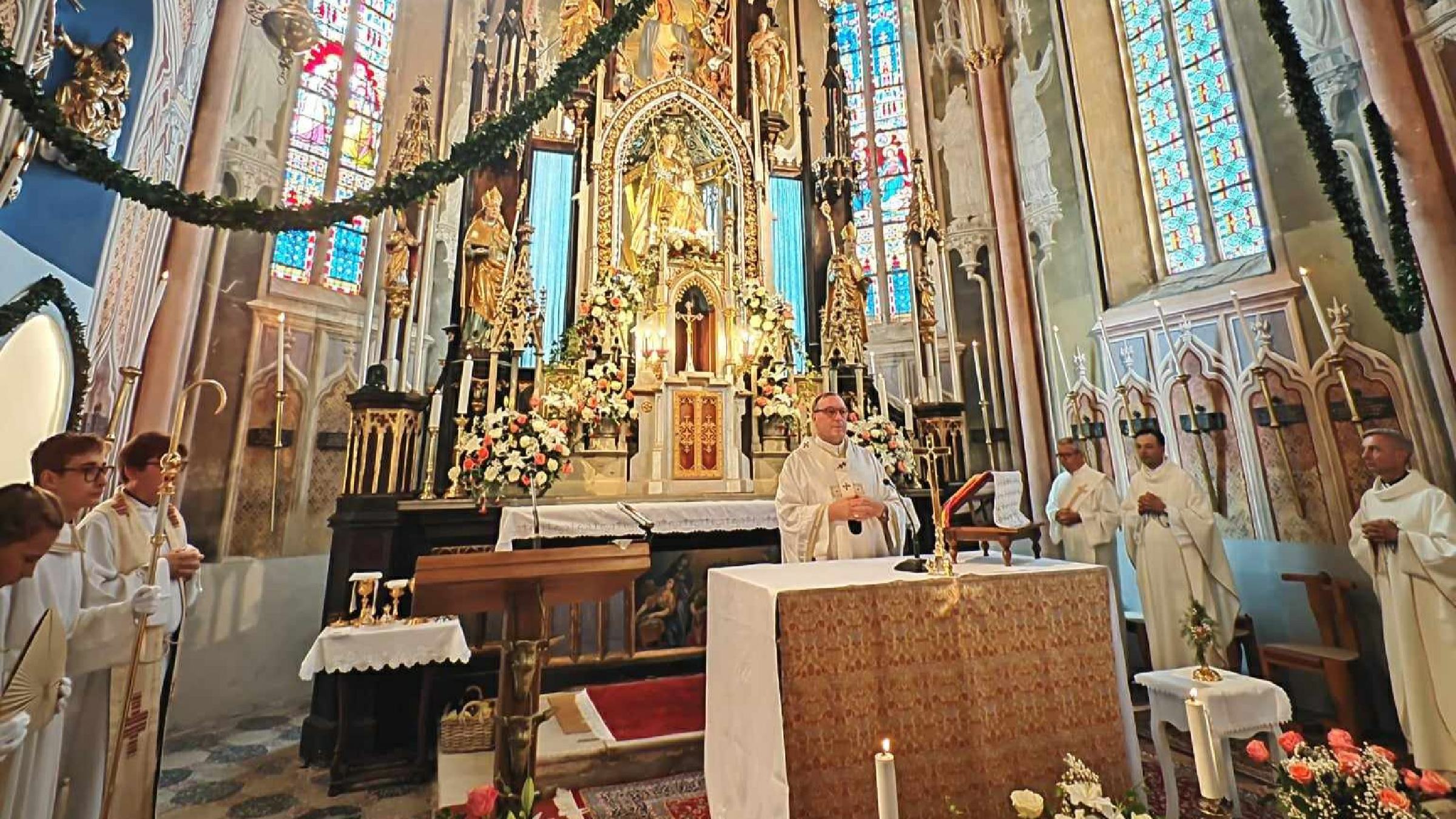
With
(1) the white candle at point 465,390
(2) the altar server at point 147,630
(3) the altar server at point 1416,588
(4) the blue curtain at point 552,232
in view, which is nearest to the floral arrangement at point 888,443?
(3) the altar server at point 1416,588

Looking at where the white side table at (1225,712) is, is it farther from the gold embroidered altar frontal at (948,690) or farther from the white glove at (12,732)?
the white glove at (12,732)

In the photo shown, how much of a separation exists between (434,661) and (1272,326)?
757 centimetres

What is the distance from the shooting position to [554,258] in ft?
24.8

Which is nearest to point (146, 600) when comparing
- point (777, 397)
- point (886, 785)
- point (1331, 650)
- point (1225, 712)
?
point (886, 785)

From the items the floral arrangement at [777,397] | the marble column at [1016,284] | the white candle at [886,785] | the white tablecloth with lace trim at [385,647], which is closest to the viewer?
the white candle at [886,785]

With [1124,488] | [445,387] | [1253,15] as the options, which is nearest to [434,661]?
[445,387]

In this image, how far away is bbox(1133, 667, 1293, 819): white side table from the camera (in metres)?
2.70

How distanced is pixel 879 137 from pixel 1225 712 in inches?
371

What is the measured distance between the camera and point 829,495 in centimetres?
335

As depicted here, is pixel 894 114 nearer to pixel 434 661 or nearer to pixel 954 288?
pixel 954 288

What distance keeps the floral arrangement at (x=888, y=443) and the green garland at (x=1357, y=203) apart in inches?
140

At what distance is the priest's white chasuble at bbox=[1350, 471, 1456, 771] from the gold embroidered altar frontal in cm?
265

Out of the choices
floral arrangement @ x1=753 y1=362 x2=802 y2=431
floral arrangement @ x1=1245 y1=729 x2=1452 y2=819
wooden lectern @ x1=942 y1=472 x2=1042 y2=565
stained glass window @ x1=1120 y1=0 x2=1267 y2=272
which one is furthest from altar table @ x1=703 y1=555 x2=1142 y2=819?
stained glass window @ x1=1120 y1=0 x2=1267 y2=272

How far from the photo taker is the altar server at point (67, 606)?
2.10 metres
